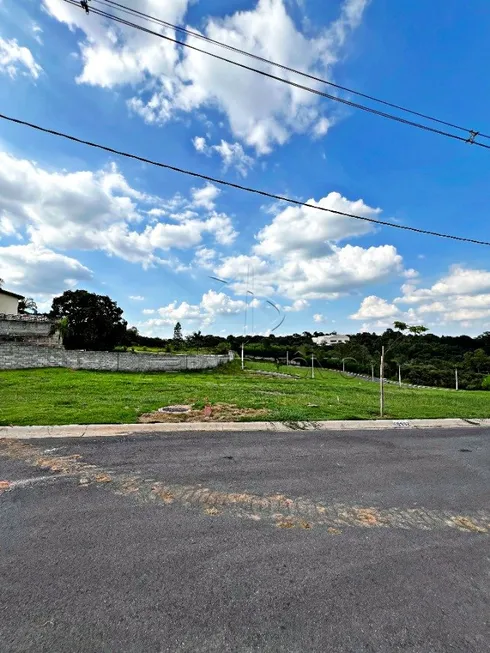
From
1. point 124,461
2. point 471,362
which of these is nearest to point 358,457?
point 124,461

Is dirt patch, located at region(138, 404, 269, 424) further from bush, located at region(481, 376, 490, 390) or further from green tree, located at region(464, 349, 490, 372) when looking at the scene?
green tree, located at region(464, 349, 490, 372)

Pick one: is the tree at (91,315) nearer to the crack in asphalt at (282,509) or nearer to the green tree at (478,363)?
the crack in asphalt at (282,509)

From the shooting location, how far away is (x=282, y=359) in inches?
1607

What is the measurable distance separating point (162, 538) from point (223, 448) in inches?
104

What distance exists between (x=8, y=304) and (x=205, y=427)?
37.3 m

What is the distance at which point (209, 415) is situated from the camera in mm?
7730

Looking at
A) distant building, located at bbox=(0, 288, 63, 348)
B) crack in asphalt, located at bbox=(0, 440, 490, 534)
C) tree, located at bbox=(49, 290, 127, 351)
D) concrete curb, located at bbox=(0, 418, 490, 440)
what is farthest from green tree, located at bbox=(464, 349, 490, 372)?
crack in asphalt, located at bbox=(0, 440, 490, 534)

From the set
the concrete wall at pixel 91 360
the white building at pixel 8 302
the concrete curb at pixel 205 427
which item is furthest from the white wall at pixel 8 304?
the concrete curb at pixel 205 427

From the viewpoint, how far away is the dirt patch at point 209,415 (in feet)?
23.6

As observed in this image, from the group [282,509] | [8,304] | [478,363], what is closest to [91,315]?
[8,304]

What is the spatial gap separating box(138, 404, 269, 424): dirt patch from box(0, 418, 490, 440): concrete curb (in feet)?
1.22

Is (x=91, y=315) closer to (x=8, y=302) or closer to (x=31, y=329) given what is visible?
(x=8, y=302)

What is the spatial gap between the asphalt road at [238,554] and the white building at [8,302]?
36.7 metres

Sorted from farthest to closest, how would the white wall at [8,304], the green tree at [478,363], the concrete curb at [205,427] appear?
the green tree at [478,363], the white wall at [8,304], the concrete curb at [205,427]
